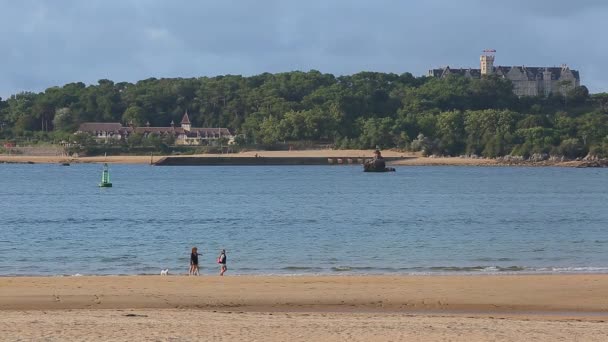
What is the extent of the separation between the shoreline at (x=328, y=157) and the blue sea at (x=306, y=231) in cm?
9018

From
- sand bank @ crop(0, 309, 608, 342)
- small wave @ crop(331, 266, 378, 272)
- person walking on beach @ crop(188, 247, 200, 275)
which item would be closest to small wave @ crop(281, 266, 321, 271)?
small wave @ crop(331, 266, 378, 272)

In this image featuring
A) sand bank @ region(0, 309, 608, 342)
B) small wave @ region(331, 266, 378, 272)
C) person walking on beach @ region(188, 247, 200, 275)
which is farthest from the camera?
small wave @ region(331, 266, 378, 272)

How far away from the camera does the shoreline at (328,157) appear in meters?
183

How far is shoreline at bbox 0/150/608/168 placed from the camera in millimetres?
183350

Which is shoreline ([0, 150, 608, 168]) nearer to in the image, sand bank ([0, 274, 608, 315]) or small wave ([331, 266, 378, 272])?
small wave ([331, 266, 378, 272])

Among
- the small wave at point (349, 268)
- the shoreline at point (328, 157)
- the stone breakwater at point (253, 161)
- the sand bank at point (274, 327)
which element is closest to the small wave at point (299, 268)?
the small wave at point (349, 268)

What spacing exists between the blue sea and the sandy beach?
16.8ft

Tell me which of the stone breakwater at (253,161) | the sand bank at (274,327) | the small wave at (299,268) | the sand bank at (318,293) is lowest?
the stone breakwater at (253,161)

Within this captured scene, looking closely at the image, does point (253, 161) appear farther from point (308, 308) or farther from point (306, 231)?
point (308, 308)

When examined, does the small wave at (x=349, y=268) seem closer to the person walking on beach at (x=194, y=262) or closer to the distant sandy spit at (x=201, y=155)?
the person walking on beach at (x=194, y=262)

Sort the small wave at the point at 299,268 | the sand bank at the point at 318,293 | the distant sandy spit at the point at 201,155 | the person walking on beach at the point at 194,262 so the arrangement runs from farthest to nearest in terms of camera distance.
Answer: the distant sandy spit at the point at 201,155, the small wave at the point at 299,268, the person walking on beach at the point at 194,262, the sand bank at the point at 318,293

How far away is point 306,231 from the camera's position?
49438mm

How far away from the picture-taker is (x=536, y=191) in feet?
310

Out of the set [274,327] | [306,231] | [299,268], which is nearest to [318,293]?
[274,327]
